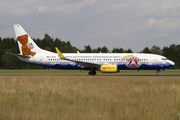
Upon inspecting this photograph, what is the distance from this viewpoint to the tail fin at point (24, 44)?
3919 cm

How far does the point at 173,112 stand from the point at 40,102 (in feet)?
18.9

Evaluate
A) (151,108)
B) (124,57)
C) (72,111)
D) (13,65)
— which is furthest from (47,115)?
(13,65)

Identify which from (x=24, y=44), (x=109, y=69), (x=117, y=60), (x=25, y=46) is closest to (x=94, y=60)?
(x=117, y=60)

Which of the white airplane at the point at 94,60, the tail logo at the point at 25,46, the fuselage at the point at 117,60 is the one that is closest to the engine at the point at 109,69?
the white airplane at the point at 94,60

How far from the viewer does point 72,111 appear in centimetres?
966

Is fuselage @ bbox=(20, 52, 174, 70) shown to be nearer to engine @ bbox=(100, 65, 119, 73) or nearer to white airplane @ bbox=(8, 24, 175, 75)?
white airplane @ bbox=(8, 24, 175, 75)

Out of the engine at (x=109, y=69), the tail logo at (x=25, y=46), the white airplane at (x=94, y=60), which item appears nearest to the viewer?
the engine at (x=109, y=69)

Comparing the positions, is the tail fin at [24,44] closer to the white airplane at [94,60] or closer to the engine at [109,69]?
the white airplane at [94,60]

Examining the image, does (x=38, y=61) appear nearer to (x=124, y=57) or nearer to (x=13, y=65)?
(x=124, y=57)

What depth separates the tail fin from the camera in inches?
1543

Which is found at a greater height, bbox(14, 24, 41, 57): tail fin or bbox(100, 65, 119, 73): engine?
bbox(14, 24, 41, 57): tail fin

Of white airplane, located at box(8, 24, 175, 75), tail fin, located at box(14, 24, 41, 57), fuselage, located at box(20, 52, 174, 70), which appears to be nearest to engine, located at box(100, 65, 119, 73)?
white airplane, located at box(8, 24, 175, 75)

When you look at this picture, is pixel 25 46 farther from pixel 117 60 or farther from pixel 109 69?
pixel 117 60

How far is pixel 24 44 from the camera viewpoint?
39.3 metres
